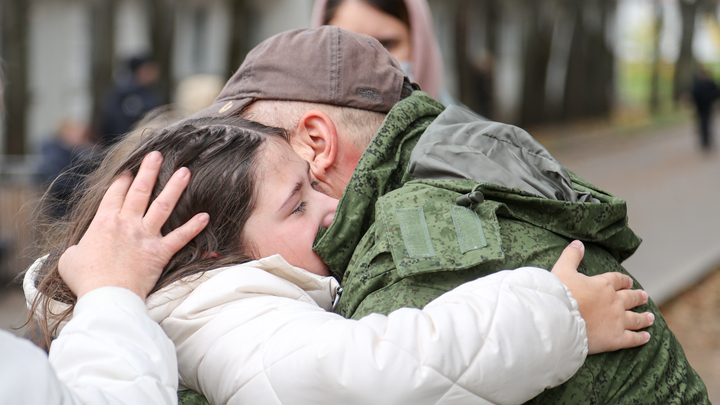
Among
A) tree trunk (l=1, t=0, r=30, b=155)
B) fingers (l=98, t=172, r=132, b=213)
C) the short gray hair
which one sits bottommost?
tree trunk (l=1, t=0, r=30, b=155)

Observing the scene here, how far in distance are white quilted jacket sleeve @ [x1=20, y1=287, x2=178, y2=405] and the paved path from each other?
6.04 m

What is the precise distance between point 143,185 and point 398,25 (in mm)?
2184

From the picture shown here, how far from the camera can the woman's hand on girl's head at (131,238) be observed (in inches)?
60.4

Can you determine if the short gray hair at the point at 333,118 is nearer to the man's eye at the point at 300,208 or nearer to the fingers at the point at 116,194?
the man's eye at the point at 300,208

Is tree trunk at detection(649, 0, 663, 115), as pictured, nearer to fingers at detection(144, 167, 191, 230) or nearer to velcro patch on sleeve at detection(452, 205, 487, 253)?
velcro patch on sleeve at detection(452, 205, 487, 253)

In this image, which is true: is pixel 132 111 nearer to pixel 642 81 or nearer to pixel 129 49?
pixel 129 49

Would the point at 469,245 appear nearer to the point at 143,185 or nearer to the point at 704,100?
the point at 143,185

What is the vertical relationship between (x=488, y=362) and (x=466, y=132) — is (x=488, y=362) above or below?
below

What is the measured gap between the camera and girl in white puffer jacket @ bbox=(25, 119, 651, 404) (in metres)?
1.33

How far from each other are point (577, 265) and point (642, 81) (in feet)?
170

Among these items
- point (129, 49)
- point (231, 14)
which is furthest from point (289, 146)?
point (129, 49)

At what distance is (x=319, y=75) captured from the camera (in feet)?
6.56

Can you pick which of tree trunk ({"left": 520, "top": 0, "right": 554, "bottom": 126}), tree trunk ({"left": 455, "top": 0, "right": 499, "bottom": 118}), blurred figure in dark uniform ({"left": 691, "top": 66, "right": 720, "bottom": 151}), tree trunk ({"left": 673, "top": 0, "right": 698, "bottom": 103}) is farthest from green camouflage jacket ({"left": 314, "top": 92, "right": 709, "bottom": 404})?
tree trunk ({"left": 673, "top": 0, "right": 698, "bottom": 103})

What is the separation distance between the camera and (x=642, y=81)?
4878 centimetres
